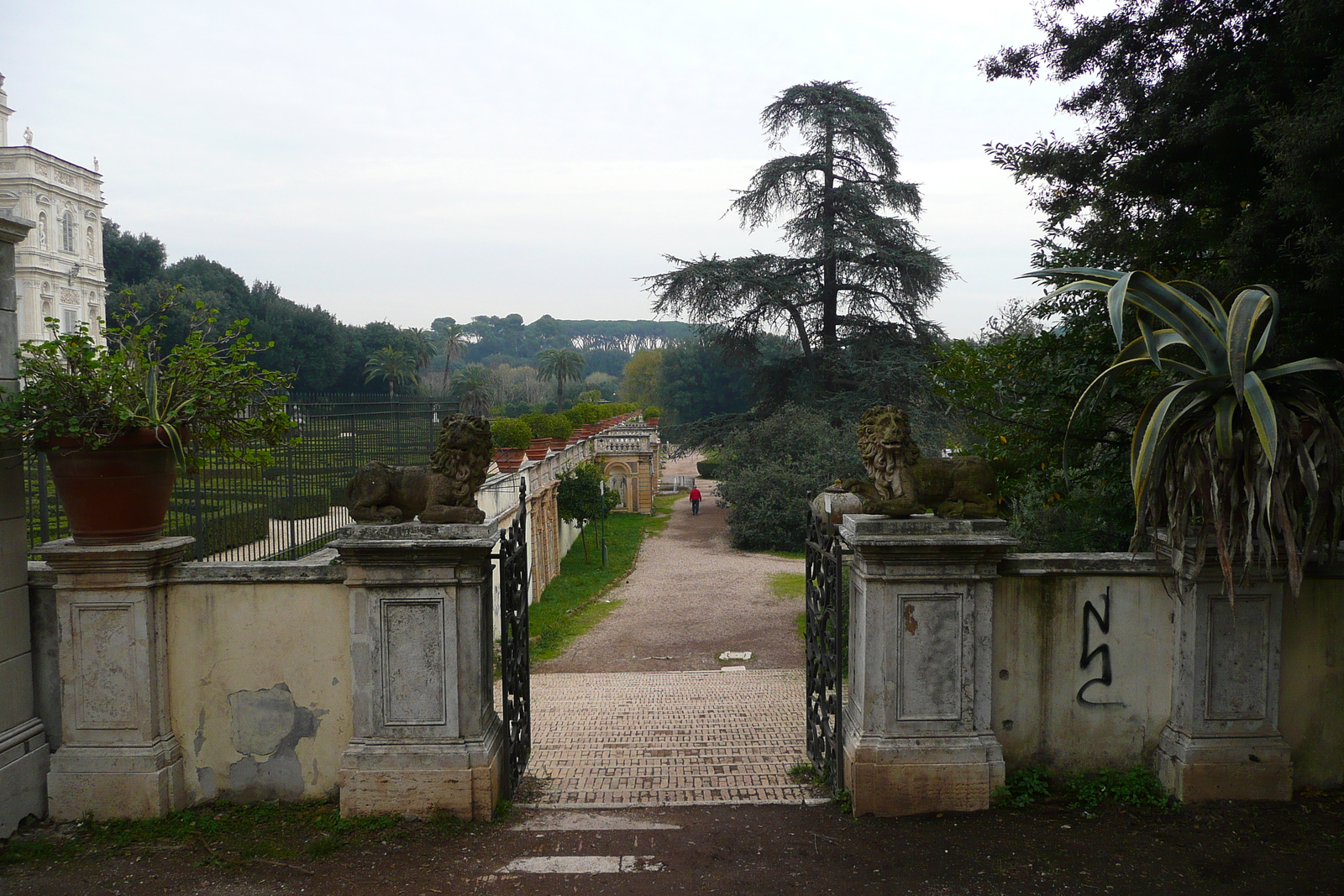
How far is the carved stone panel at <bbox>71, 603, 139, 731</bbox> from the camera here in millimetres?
4969

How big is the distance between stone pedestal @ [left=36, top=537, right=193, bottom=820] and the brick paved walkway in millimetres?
2293

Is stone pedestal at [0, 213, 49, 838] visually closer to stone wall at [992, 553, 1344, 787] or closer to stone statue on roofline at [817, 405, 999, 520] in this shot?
stone statue on roofline at [817, 405, 999, 520]

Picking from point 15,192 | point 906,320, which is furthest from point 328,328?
point 906,320

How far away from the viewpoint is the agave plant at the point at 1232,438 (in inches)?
168

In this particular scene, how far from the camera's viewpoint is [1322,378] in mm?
5762

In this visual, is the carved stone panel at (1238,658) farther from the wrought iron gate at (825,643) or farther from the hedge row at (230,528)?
the hedge row at (230,528)

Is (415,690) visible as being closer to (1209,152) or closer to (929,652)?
(929,652)

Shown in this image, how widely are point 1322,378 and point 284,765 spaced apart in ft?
22.6

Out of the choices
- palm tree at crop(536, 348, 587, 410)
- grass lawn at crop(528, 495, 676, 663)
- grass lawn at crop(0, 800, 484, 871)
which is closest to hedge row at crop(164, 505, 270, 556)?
grass lawn at crop(0, 800, 484, 871)

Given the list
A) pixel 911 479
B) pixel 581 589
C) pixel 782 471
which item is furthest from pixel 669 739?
pixel 782 471

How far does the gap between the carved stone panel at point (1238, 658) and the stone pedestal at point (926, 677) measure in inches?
47.0

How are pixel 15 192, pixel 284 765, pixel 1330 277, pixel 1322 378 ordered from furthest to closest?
1. pixel 15 192
2. pixel 1322 378
3. pixel 284 765
4. pixel 1330 277

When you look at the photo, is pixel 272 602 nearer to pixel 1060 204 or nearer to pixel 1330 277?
pixel 1330 277

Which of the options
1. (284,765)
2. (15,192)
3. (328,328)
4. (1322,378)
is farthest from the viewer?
(328,328)
